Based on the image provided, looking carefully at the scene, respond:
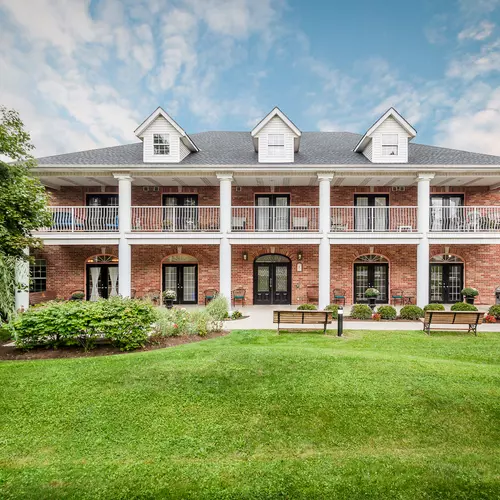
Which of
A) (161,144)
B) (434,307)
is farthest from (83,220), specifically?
(434,307)

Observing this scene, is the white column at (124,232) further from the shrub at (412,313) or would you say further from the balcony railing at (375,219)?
the shrub at (412,313)

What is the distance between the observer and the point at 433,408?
4.95m

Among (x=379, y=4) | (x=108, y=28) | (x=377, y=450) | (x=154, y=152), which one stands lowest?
(x=377, y=450)

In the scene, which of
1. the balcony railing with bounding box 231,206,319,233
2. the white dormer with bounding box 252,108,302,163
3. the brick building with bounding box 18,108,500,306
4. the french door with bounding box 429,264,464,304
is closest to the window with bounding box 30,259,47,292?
the brick building with bounding box 18,108,500,306

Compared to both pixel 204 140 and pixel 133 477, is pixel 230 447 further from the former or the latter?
pixel 204 140

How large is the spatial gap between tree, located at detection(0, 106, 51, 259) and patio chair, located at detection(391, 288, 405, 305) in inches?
643

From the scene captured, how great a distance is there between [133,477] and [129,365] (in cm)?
309

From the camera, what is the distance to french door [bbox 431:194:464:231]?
14773mm

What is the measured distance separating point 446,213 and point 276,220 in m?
9.11

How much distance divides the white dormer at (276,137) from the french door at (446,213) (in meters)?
7.25

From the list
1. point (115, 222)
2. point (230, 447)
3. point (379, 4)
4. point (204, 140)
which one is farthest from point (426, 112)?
point (230, 447)

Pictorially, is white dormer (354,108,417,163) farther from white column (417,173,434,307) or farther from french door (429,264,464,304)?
french door (429,264,464,304)

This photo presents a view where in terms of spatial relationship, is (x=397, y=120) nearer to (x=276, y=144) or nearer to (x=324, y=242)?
(x=276, y=144)

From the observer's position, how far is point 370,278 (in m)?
16.2
